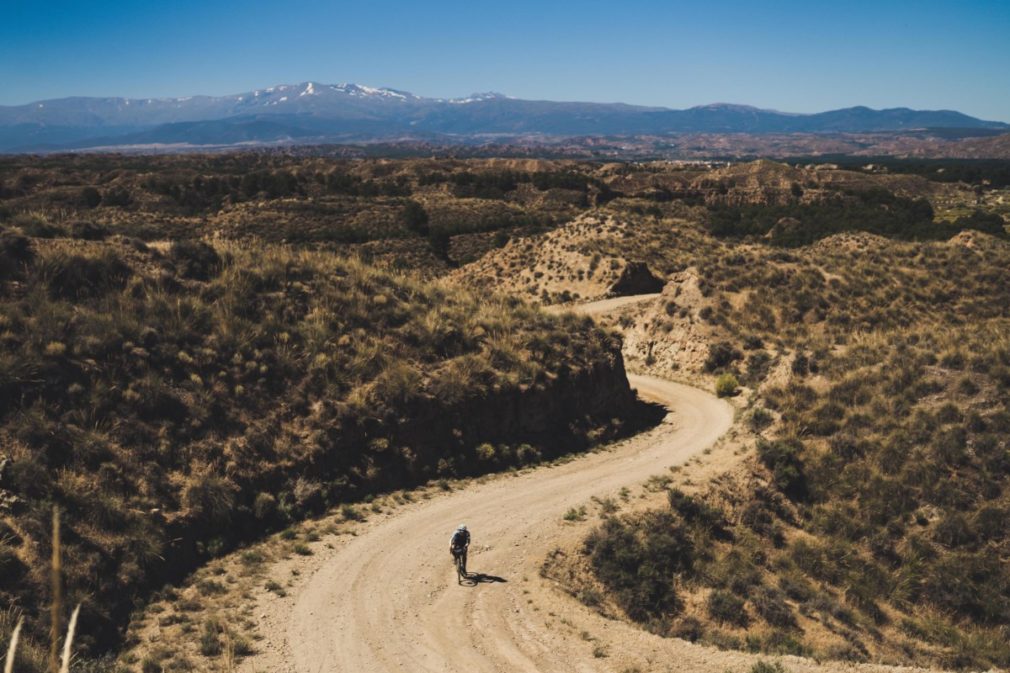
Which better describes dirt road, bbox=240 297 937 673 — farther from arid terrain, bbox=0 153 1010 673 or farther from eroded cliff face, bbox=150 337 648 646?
eroded cliff face, bbox=150 337 648 646

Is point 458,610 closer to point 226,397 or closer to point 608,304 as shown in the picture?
point 226,397

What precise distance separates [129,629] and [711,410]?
22.0 m

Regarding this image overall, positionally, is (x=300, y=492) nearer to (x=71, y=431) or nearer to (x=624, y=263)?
(x=71, y=431)

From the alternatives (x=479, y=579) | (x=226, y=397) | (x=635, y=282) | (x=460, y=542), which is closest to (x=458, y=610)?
(x=479, y=579)

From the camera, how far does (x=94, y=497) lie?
44.8 ft

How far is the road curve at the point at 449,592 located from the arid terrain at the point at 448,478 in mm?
70

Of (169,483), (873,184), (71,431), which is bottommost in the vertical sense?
(169,483)

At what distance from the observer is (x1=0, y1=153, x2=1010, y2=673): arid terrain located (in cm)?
1250

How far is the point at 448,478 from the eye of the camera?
1928 centimetres

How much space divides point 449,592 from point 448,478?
223 inches

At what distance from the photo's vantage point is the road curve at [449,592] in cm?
1173

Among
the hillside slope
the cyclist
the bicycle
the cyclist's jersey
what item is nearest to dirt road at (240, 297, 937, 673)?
the bicycle

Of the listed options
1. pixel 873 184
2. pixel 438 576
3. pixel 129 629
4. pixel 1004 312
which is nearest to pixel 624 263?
pixel 1004 312

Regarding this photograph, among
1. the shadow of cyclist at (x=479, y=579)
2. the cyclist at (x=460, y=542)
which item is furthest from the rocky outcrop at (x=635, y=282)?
the cyclist at (x=460, y=542)
